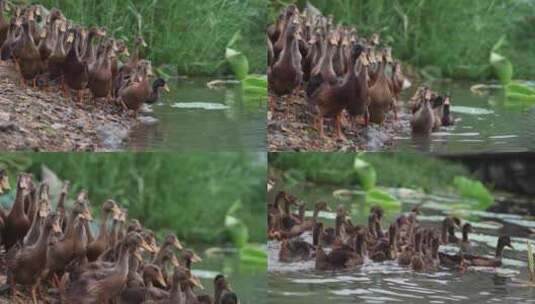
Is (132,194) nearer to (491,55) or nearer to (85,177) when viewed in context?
(85,177)

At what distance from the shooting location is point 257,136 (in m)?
5.54

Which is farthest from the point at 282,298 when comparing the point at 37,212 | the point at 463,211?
the point at 463,211

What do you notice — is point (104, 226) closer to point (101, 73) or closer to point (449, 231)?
point (101, 73)

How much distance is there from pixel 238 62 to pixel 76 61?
0.72 metres

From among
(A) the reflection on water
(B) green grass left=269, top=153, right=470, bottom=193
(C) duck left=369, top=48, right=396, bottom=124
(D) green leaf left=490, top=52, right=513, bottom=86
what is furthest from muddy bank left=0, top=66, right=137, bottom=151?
(D) green leaf left=490, top=52, right=513, bottom=86

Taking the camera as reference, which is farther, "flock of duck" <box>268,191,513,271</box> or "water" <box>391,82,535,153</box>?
"flock of duck" <box>268,191,513,271</box>

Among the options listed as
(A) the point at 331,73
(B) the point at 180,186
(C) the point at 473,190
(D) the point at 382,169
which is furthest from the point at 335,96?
(C) the point at 473,190

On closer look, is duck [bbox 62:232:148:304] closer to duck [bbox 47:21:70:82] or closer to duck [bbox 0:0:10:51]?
duck [bbox 47:21:70:82]

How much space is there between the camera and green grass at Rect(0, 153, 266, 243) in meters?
7.16

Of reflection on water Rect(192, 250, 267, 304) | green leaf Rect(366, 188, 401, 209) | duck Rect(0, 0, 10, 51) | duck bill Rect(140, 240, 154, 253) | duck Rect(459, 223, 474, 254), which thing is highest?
duck Rect(0, 0, 10, 51)

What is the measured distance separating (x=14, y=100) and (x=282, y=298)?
1.43 meters

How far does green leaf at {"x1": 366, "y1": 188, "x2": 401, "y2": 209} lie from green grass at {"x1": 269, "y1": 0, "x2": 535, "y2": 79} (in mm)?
1164

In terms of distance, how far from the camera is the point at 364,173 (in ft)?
26.2

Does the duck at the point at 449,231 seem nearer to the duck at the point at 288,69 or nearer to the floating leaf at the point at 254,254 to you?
the floating leaf at the point at 254,254
